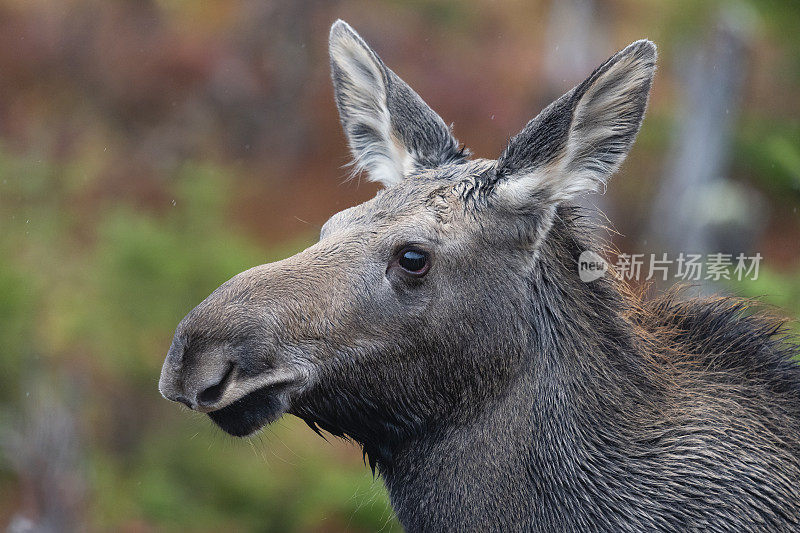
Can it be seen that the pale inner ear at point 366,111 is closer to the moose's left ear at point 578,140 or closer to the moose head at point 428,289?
the moose head at point 428,289

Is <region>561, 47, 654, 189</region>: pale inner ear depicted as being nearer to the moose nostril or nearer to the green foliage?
the moose nostril

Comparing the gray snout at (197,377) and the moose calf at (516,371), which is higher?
the moose calf at (516,371)

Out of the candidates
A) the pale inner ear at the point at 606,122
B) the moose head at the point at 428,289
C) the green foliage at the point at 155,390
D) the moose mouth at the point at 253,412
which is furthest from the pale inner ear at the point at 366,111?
the green foliage at the point at 155,390

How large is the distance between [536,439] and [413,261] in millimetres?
830

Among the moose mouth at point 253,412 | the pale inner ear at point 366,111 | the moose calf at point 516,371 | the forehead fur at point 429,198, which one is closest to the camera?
the moose mouth at point 253,412

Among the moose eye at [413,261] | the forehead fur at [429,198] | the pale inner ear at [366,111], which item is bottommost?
the moose eye at [413,261]

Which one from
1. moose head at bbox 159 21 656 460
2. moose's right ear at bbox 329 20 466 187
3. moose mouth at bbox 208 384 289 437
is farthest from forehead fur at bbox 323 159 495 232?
moose mouth at bbox 208 384 289 437

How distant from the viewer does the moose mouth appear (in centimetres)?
343

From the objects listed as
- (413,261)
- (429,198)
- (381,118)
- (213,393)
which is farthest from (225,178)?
(213,393)

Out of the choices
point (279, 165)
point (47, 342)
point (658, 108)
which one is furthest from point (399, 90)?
point (279, 165)

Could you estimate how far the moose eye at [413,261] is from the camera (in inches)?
145

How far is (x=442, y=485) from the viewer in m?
3.74

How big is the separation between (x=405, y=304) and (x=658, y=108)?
1785 cm

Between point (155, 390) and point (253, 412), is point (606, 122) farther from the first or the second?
point (155, 390)
